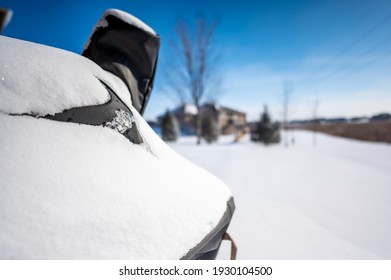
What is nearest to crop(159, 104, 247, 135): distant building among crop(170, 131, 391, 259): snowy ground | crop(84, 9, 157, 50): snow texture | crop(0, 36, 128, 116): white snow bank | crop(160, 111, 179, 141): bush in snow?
crop(160, 111, 179, 141): bush in snow

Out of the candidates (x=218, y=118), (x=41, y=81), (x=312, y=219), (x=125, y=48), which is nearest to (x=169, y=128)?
(x=218, y=118)

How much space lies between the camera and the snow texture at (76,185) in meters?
0.56

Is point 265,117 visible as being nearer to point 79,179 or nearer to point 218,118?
point 218,118

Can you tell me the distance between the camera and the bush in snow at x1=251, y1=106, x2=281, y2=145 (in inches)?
603

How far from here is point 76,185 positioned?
25.6 inches

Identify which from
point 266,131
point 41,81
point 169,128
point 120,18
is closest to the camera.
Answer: point 41,81

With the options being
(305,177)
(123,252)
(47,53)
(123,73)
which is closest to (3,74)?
(47,53)

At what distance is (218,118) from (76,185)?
30.3 meters

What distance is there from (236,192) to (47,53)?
2.98 m

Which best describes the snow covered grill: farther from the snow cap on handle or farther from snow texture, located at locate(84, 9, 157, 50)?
snow texture, located at locate(84, 9, 157, 50)

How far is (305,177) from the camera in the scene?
13.9ft

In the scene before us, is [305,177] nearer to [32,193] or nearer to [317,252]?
[317,252]

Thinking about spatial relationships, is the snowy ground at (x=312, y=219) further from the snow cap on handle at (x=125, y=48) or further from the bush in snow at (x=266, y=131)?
the bush in snow at (x=266, y=131)

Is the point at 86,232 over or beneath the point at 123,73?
beneath
